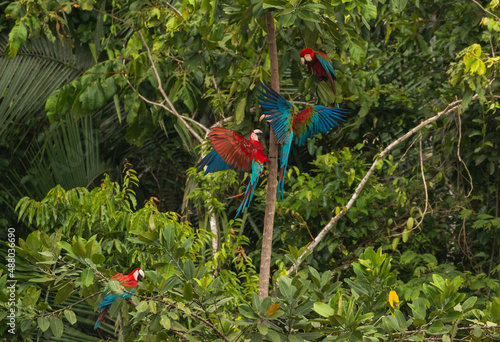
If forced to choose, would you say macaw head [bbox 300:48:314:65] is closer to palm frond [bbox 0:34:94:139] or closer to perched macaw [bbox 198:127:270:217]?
perched macaw [bbox 198:127:270:217]

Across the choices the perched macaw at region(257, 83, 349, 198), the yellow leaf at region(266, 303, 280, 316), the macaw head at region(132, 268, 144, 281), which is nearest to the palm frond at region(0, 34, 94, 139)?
the macaw head at region(132, 268, 144, 281)

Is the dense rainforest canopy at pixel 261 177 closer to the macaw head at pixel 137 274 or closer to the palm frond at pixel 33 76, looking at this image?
the palm frond at pixel 33 76

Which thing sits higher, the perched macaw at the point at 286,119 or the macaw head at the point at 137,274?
the perched macaw at the point at 286,119

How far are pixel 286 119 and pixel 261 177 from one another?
7.07 ft

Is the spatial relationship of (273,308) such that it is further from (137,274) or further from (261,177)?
(261,177)

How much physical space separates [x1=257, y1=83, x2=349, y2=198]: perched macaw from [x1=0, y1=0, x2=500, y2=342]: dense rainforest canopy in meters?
0.11

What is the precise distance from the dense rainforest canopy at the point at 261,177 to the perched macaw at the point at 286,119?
108mm

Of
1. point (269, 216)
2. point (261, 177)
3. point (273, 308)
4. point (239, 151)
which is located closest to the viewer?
point (273, 308)

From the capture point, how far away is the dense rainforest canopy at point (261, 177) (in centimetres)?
150

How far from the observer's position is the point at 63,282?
1.50 m

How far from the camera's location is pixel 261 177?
12.6 feet

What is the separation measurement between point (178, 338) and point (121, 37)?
11.6 ft

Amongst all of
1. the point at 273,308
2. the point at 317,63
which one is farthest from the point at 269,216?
the point at 317,63

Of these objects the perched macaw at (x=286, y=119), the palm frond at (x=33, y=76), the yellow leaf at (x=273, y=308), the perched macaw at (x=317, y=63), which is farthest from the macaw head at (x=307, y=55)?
the palm frond at (x=33, y=76)
